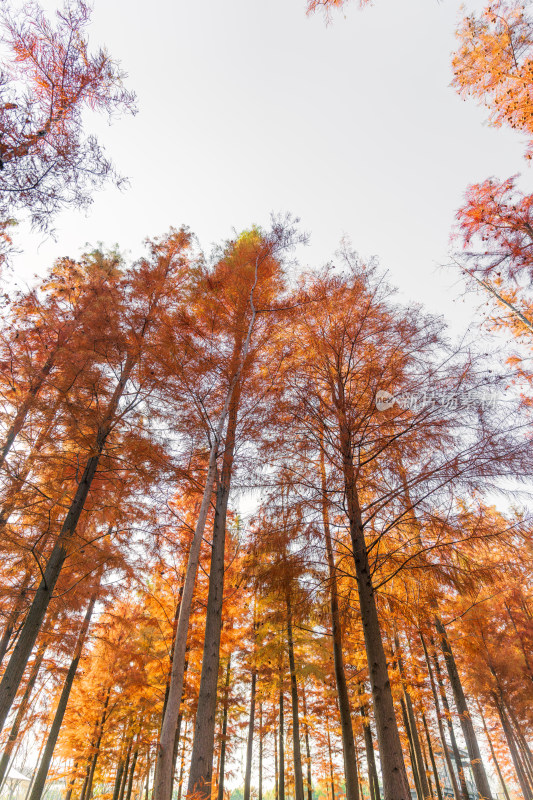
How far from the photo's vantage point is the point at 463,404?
4980 mm

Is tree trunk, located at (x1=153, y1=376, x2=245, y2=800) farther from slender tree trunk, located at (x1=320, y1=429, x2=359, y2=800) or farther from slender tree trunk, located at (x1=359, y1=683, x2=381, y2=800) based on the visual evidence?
slender tree trunk, located at (x1=359, y1=683, x2=381, y2=800)

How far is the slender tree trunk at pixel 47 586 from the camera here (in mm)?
5578

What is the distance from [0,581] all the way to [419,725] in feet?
57.8

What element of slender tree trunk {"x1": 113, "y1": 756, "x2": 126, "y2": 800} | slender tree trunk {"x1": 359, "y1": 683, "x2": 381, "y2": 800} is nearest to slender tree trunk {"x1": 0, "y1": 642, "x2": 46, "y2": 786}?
slender tree trunk {"x1": 113, "y1": 756, "x2": 126, "y2": 800}

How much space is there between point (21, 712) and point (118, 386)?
7897 mm

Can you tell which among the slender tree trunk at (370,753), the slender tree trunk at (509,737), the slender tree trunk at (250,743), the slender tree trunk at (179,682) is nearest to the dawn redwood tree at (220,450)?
the slender tree trunk at (179,682)

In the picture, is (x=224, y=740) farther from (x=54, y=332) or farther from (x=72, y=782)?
(x=54, y=332)

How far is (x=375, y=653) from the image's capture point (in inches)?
182

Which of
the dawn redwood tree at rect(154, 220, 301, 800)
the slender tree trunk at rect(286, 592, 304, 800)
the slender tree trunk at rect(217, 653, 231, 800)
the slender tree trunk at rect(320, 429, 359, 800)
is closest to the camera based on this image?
the dawn redwood tree at rect(154, 220, 301, 800)

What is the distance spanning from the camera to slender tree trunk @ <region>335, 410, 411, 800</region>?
3992 mm

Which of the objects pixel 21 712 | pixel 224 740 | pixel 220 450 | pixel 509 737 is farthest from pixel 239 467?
pixel 509 737

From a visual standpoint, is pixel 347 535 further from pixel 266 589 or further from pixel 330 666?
pixel 330 666

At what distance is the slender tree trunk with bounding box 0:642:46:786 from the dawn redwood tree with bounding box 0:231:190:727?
4167 millimetres

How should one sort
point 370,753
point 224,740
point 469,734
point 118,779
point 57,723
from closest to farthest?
1. point 469,734
2. point 57,723
3. point 224,740
4. point 118,779
5. point 370,753
